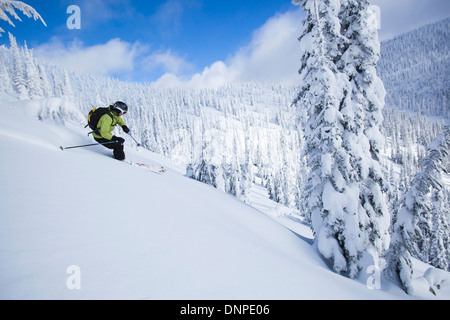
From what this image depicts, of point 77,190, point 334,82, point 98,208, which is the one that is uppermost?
point 334,82

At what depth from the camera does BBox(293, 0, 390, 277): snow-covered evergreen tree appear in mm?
8773

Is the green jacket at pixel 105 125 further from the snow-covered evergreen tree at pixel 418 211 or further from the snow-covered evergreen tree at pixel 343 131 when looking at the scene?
the snow-covered evergreen tree at pixel 418 211

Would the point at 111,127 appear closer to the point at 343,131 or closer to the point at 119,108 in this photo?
the point at 119,108

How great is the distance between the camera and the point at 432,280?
11.1 meters

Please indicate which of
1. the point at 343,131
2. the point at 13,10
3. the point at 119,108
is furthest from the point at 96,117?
the point at 343,131

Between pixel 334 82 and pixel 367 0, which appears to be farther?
pixel 367 0

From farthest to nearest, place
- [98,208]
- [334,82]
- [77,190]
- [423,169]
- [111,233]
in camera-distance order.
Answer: [423,169] → [334,82] → [77,190] → [98,208] → [111,233]

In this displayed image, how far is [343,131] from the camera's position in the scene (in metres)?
9.61

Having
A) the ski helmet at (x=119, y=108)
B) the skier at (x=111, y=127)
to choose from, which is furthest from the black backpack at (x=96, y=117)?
the ski helmet at (x=119, y=108)

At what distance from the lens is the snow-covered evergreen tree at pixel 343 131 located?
8773 mm
